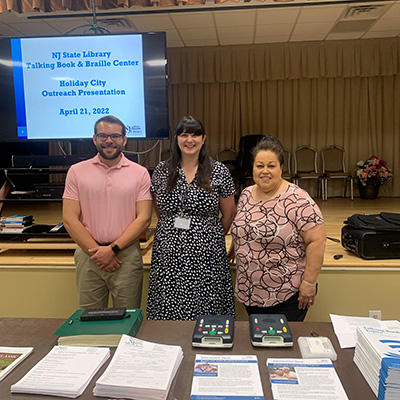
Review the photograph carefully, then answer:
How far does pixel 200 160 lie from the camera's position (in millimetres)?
2064

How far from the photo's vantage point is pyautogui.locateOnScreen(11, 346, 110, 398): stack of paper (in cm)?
95

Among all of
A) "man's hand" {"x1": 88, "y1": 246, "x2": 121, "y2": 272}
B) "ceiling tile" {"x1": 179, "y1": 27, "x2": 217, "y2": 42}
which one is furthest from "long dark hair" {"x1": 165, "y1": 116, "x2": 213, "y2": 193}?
"ceiling tile" {"x1": 179, "y1": 27, "x2": 217, "y2": 42}

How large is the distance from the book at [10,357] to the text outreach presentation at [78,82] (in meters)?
1.98

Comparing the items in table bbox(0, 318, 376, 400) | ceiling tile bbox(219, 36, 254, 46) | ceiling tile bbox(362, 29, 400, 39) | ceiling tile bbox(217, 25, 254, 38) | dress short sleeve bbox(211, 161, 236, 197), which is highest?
ceiling tile bbox(219, 36, 254, 46)

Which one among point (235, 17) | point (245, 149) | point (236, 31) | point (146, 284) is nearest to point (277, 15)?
point (235, 17)

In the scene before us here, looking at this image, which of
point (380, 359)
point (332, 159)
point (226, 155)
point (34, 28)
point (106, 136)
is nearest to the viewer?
point (380, 359)

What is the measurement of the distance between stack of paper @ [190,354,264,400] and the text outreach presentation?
2.13 metres

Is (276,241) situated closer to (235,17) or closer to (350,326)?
(350,326)

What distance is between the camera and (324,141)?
705 centimetres

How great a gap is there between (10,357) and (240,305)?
1697 mm

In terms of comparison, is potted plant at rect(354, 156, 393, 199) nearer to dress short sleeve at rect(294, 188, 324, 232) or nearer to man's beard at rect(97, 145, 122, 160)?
dress short sleeve at rect(294, 188, 324, 232)

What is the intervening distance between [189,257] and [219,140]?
5.39m

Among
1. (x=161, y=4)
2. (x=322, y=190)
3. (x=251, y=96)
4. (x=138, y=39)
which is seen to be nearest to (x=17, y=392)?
(x=138, y=39)

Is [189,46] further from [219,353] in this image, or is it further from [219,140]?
[219,353]
